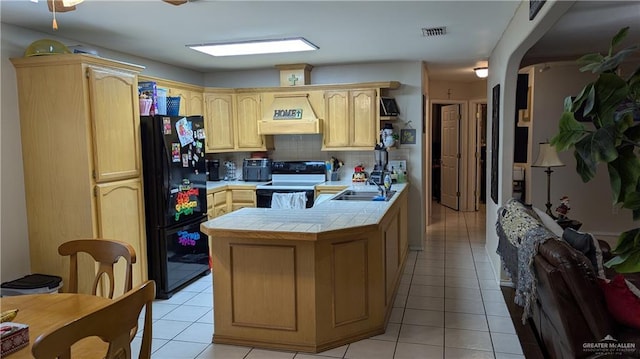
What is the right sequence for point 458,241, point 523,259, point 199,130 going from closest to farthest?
point 523,259 → point 199,130 → point 458,241

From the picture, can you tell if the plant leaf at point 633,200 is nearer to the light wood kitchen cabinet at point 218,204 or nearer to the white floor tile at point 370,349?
the white floor tile at point 370,349

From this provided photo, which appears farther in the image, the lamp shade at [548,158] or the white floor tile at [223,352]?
the lamp shade at [548,158]

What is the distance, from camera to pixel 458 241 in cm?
617

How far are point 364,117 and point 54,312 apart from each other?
13.6ft

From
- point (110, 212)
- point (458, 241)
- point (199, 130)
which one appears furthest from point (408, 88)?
Answer: point (110, 212)

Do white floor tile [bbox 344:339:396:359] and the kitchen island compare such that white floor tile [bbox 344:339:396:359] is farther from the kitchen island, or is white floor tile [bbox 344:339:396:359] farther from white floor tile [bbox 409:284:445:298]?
white floor tile [bbox 409:284:445:298]

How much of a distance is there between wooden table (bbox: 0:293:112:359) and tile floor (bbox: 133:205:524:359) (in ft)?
3.72

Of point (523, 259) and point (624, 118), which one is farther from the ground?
point (624, 118)

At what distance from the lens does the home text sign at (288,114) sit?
562cm

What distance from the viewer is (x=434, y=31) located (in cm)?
395

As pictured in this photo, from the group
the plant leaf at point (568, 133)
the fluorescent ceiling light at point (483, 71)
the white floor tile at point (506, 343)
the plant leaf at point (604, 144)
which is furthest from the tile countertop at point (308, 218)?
the fluorescent ceiling light at point (483, 71)

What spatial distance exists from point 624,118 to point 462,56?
4218 millimetres

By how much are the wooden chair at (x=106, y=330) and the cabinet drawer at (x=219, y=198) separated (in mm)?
3808

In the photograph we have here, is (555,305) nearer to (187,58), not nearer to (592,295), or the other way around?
(592,295)
